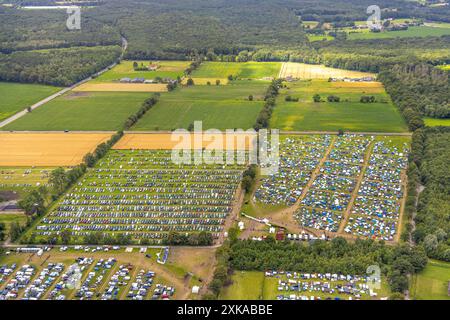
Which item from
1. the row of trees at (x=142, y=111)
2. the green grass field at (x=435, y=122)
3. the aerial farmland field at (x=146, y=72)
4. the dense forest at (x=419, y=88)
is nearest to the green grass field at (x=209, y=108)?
the row of trees at (x=142, y=111)

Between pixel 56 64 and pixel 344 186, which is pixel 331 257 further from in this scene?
pixel 56 64

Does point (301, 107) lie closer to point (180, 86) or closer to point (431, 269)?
point (180, 86)

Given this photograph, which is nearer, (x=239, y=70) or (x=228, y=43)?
(x=239, y=70)

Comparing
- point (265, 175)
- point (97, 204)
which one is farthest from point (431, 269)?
point (97, 204)

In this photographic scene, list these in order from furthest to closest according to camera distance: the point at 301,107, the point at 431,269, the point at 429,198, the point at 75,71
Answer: the point at 75,71 → the point at 301,107 → the point at 429,198 → the point at 431,269

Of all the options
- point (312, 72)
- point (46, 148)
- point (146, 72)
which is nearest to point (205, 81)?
point (146, 72)

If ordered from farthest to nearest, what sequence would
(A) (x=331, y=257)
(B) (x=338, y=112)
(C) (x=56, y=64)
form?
(C) (x=56, y=64) → (B) (x=338, y=112) → (A) (x=331, y=257)

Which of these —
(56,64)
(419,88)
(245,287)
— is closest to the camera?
(245,287)

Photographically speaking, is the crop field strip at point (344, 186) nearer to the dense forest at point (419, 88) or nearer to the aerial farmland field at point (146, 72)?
the dense forest at point (419, 88)
